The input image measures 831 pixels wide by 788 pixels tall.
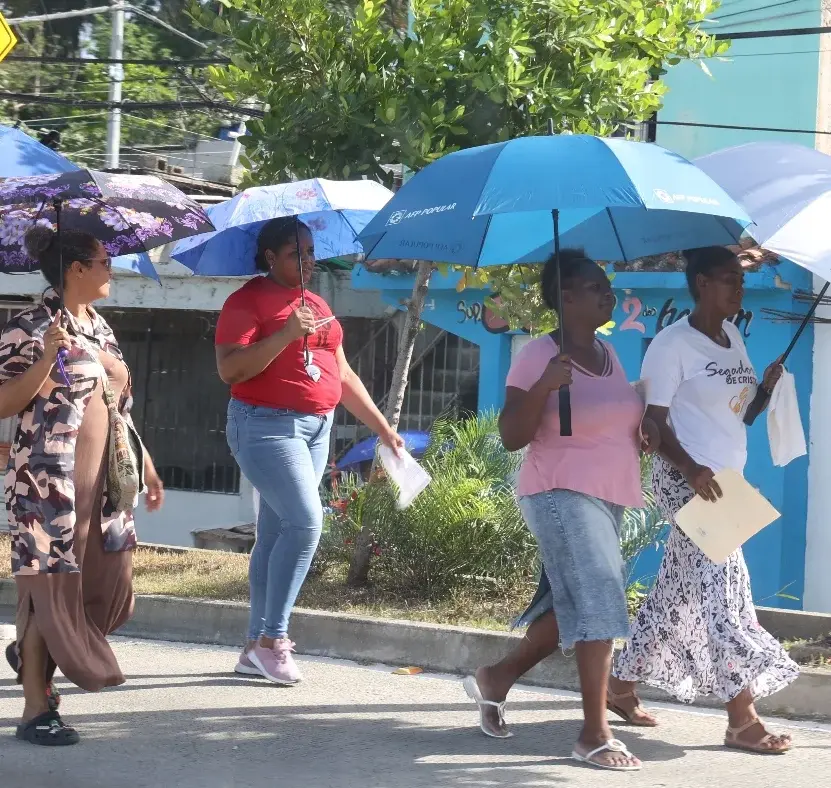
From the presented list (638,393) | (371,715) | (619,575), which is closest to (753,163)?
(638,393)

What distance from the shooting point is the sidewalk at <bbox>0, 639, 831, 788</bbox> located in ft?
14.6

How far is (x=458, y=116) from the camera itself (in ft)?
22.5

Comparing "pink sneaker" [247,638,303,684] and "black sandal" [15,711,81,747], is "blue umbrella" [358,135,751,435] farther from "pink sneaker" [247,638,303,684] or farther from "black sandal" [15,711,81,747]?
"black sandal" [15,711,81,747]

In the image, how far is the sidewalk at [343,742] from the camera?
4.46 m

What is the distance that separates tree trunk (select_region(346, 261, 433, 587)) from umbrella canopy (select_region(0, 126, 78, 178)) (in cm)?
274

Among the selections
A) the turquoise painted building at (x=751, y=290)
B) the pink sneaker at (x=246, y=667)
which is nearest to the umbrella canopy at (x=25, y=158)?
the pink sneaker at (x=246, y=667)

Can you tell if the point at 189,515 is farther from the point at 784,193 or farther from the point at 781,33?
the point at 784,193

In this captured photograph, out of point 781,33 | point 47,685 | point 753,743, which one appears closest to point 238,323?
point 47,685

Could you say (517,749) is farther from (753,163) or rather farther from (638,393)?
(753,163)

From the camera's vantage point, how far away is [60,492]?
4727 mm

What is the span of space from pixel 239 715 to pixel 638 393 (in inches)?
80.7

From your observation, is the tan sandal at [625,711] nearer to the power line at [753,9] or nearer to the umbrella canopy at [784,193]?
the umbrella canopy at [784,193]

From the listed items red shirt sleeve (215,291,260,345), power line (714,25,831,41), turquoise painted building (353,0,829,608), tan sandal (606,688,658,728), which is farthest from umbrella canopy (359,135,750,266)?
power line (714,25,831,41)

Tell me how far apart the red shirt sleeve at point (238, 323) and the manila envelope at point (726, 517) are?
2.04m
